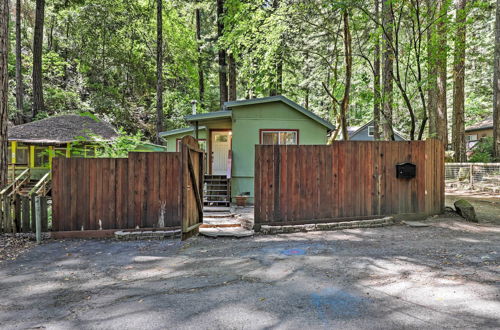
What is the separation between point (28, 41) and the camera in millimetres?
24297

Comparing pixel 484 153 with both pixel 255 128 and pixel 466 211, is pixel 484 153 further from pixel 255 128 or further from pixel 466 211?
pixel 255 128

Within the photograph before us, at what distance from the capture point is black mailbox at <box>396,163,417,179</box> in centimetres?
732

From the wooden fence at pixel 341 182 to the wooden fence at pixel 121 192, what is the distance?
5.62ft

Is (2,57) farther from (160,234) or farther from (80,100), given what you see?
(80,100)

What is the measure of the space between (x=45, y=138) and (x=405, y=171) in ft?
49.2

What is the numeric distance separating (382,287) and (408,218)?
4621 millimetres

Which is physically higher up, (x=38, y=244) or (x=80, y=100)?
(x=80, y=100)

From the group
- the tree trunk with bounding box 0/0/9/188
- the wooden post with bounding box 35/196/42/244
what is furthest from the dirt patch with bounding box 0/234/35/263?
the tree trunk with bounding box 0/0/9/188

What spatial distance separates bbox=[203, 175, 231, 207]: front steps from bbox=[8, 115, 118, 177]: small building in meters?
→ 5.52

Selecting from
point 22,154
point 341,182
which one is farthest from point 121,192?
point 22,154

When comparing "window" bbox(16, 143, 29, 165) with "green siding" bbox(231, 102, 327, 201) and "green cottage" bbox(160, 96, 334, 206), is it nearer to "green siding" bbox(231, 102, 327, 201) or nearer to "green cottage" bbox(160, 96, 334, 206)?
"green cottage" bbox(160, 96, 334, 206)

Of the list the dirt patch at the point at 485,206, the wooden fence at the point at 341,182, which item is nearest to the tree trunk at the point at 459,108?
the dirt patch at the point at 485,206

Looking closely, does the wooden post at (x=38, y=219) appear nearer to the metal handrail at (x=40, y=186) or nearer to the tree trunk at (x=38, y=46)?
the metal handrail at (x=40, y=186)

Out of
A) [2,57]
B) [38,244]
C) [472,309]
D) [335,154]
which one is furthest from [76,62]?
[472,309]
